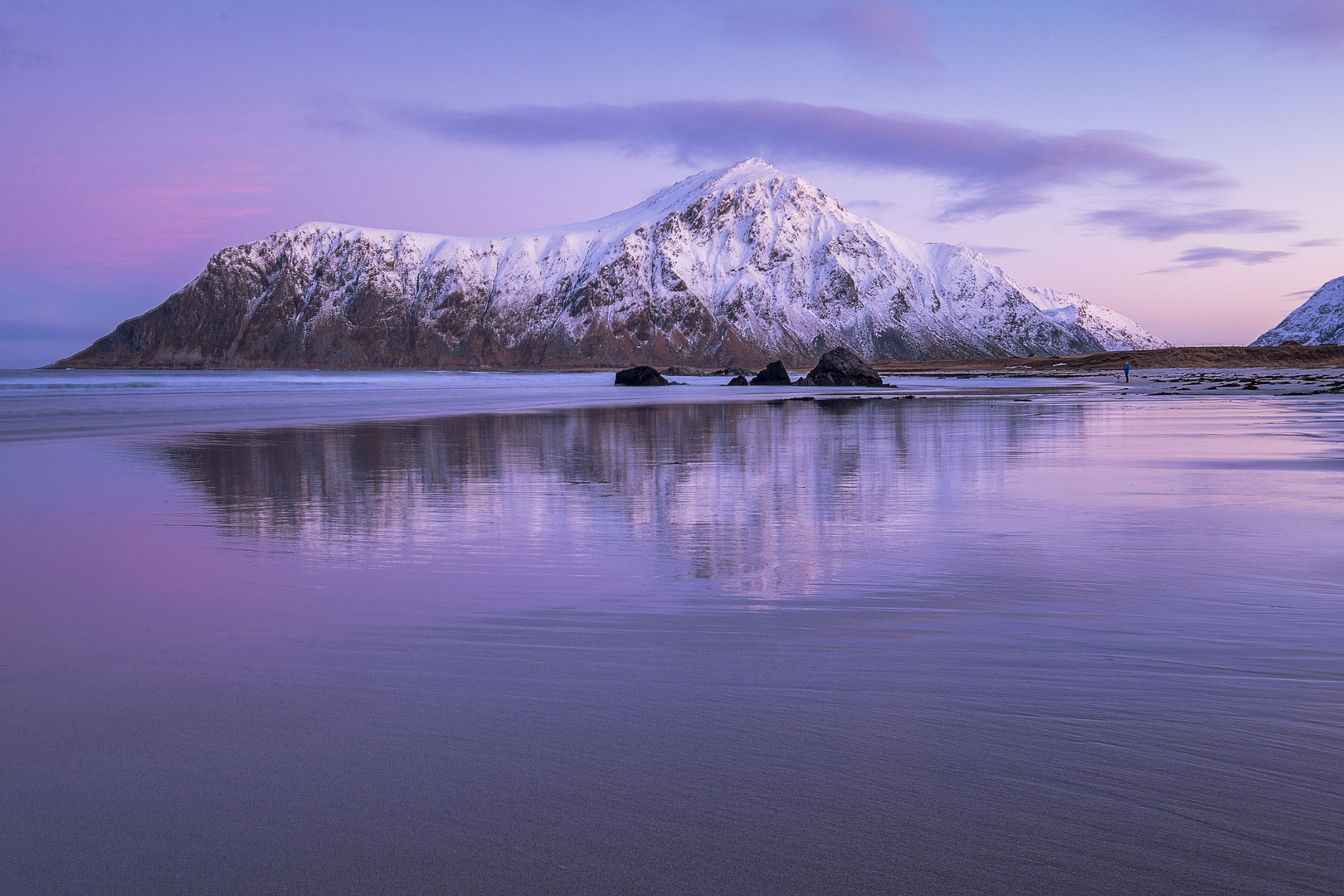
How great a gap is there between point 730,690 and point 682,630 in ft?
3.73

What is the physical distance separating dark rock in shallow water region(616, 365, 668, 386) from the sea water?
69482mm

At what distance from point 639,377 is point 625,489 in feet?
225

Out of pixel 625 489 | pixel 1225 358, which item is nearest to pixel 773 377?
pixel 1225 358

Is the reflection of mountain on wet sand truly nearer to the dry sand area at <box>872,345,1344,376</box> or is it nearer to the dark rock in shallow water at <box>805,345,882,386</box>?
the dark rock in shallow water at <box>805,345,882,386</box>

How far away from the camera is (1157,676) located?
463cm

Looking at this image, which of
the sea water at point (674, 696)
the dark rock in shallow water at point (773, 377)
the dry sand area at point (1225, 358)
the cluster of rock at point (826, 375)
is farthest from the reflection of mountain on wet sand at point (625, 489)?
the dry sand area at point (1225, 358)

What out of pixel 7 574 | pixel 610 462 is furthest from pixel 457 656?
pixel 610 462

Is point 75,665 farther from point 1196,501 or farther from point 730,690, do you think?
point 1196,501

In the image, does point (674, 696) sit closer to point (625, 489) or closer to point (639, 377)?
point (625, 489)

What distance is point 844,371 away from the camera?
7362 cm

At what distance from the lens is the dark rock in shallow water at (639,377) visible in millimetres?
80562

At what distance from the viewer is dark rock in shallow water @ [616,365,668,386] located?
80562 millimetres

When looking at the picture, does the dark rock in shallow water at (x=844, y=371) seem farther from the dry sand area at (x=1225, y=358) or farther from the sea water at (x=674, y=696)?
the sea water at (x=674, y=696)

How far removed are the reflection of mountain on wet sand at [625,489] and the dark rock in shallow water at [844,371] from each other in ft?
156
